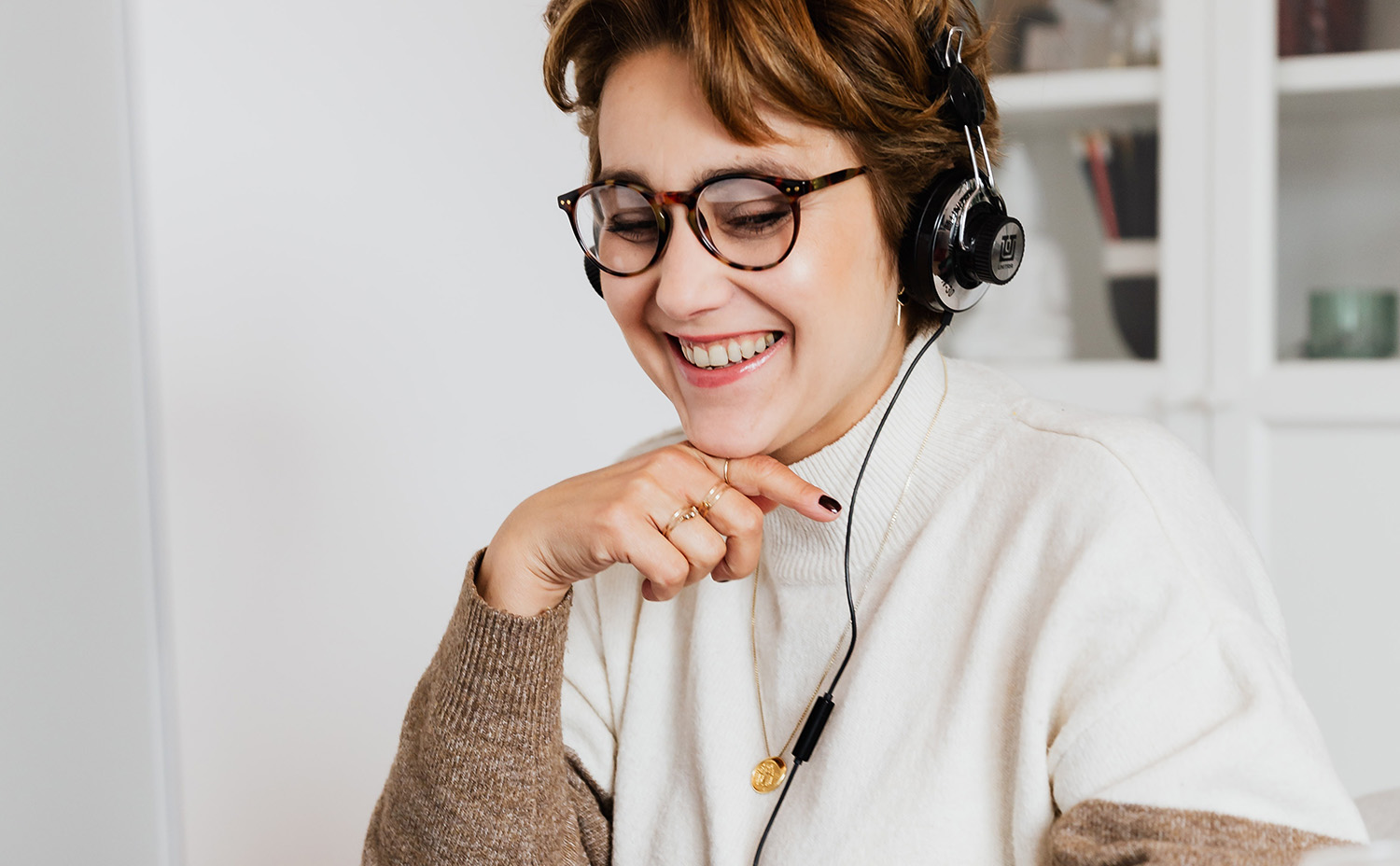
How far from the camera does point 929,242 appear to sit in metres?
0.95

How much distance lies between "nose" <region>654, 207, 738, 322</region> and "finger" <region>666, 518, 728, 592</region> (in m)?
0.19

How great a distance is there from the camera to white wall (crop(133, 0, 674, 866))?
155cm

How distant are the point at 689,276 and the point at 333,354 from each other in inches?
38.3

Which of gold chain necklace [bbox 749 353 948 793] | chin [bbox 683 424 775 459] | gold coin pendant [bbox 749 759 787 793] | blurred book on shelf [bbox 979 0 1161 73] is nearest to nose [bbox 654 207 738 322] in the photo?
chin [bbox 683 424 775 459]

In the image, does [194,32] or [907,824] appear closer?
[907,824]

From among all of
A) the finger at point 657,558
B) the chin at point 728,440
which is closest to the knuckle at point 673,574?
the finger at point 657,558

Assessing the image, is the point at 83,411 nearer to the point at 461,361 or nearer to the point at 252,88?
the point at 252,88

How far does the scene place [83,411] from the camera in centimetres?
142

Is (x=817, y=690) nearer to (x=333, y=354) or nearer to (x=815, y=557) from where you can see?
(x=815, y=557)

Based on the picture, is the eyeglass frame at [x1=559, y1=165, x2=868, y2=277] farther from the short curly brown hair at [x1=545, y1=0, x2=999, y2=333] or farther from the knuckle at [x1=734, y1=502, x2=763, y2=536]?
the knuckle at [x1=734, y1=502, x2=763, y2=536]

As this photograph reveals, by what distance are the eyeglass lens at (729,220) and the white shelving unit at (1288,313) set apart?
1467 mm

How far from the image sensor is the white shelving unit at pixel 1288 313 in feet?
6.66

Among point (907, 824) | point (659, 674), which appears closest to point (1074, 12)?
point (659, 674)

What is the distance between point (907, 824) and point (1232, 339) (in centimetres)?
154
